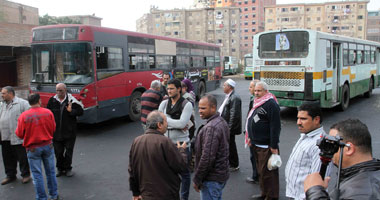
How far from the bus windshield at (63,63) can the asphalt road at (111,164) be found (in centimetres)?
183

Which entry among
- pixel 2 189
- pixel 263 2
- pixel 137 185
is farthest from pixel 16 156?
pixel 263 2

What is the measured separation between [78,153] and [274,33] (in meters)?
7.94

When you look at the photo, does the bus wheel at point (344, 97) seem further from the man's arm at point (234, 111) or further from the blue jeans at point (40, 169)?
the blue jeans at point (40, 169)

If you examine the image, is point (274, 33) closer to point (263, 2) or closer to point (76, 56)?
point (76, 56)

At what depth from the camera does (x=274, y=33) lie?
36.7 feet

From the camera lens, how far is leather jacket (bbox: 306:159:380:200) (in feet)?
4.94

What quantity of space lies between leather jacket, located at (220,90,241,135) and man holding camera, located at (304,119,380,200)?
3.46 m

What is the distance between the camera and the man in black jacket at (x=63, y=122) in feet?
18.6

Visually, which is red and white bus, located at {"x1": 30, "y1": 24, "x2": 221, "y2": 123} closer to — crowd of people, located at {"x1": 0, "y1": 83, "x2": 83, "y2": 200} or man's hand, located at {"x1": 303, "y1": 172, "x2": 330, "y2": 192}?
crowd of people, located at {"x1": 0, "y1": 83, "x2": 83, "y2": 200}

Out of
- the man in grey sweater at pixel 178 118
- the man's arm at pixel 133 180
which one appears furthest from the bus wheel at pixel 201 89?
the man's arm at pixel 133 180

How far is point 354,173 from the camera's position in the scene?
1.65 metres

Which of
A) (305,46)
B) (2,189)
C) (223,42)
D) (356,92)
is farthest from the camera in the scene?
(223,42)

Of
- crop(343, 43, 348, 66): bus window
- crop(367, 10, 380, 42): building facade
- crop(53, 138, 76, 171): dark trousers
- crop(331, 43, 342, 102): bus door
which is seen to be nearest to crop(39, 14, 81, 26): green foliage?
crop(343, 43, 348, 66): bus window

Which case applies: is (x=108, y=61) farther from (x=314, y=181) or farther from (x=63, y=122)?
(x=314, y=181)
